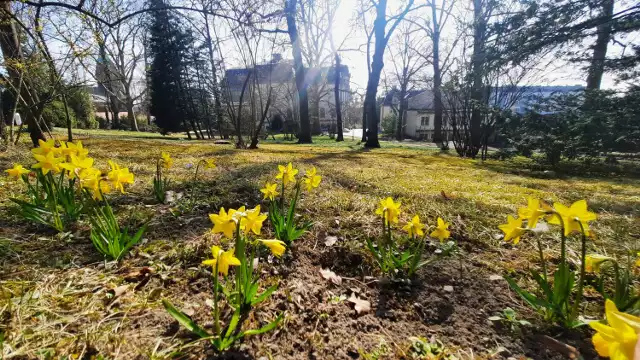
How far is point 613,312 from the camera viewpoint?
1.79ft

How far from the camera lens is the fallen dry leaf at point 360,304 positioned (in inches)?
46.6

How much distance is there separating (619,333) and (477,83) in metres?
8.24

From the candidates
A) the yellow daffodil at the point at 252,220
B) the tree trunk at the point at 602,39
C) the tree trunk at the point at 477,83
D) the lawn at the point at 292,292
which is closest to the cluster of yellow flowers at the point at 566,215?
the lawn at the point at 292,292

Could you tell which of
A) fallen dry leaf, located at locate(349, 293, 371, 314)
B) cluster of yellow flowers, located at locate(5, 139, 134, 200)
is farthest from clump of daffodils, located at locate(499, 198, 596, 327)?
cluster of yellow flowers, located at locate(5, 139, 134, 200)

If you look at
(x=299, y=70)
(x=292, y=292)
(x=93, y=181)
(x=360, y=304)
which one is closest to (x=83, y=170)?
(x=93, y=181)

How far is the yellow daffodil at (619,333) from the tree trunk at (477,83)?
22.8 ft

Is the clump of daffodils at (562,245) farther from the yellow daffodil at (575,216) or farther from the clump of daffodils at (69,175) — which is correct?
the clump of daffodils at (69,175)

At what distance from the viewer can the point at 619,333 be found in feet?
1.77

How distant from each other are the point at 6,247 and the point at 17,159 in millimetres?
→ 3271

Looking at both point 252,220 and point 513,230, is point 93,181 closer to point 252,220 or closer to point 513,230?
point 252,220

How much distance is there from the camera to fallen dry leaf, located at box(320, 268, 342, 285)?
54.8 inches

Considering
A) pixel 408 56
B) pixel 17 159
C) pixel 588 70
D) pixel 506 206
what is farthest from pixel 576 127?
pixel 408 56

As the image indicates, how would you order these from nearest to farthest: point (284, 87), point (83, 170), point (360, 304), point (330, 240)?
1. point (360, 304)
2. point (83, 170)
3. point (330, 240)
4. point (284, 87)

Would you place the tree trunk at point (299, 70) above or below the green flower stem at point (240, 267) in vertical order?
above
